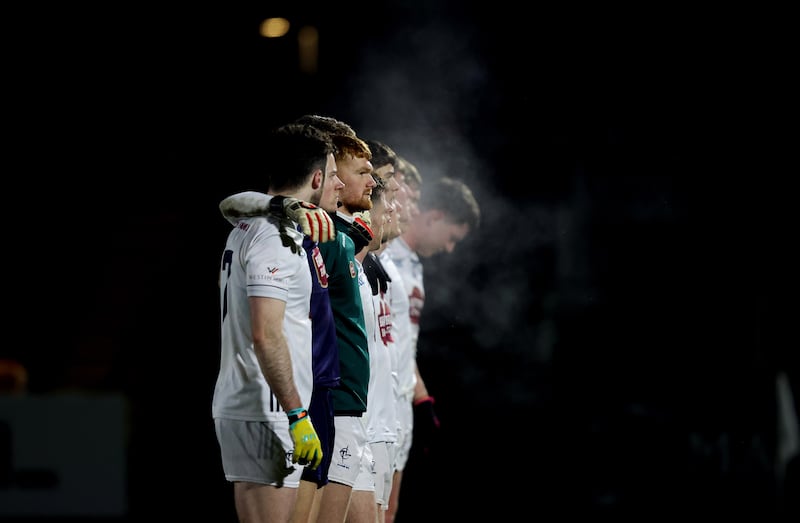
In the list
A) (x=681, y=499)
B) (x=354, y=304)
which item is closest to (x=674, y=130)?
(x=681, y=499)

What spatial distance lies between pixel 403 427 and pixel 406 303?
550 mm

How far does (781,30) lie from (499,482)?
125 inches

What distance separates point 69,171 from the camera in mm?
6727

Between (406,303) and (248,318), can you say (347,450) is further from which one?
(406,303)

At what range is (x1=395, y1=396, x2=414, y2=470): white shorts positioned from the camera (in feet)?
13.6

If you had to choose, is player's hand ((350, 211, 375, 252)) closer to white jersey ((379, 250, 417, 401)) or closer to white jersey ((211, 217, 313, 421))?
white jersey ((211, 217, 313, 421))

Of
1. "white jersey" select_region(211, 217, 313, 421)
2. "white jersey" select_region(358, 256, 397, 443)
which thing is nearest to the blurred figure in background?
"white jersey" select_region(358, 256, 397, 443)

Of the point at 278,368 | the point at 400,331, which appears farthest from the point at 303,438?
the point at 400,331

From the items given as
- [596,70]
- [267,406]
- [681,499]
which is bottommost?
[681,499]

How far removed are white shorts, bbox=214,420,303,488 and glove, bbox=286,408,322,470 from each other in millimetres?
74

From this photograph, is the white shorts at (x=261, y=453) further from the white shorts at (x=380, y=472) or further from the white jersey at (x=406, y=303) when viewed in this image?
the white jersey at (x=406, y=303)

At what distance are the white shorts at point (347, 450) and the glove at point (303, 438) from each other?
0.43m

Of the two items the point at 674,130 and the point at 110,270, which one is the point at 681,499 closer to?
the point at 674,130

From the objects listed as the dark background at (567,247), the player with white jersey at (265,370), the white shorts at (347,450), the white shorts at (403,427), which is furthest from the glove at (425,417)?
the player with white jersey at (265,370)
